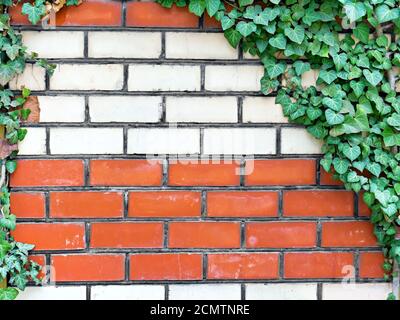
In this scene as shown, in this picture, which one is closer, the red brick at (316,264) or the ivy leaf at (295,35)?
the ivy leaf at (295,35)

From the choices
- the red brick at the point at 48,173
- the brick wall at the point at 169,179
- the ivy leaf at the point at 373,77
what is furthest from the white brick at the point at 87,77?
the ivy leaf at the point at 373,77

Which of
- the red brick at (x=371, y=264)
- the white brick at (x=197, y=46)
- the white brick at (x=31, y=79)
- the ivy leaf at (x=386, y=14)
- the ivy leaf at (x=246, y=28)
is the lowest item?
the red brick at (x=371, y=264)

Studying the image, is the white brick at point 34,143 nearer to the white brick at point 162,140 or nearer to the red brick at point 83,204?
the red brick at point 83,204

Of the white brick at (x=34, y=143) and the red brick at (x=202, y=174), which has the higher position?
the white brick at (x=34, y=143)

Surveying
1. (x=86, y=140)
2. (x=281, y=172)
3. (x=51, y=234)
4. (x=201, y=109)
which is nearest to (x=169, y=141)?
(x=201, y=109)

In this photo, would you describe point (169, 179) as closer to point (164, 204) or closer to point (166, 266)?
point (164, 204)

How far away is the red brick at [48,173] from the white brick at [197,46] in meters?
0.46

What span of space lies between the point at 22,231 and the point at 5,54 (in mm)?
553

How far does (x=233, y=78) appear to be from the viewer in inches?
69.7

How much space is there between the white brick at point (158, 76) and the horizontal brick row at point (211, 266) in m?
0.54

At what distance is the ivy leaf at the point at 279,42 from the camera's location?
67.1 inches

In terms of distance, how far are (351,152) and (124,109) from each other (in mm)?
719

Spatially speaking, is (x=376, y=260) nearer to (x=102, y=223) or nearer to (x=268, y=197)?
(x=268, y=197)

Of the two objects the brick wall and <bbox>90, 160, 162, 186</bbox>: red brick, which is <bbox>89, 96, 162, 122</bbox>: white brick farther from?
<bbox>90, 160, 162, 186</bbox>: red brick
